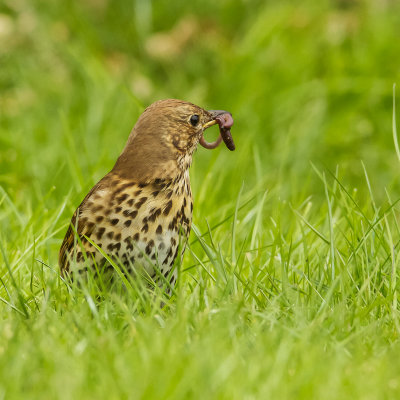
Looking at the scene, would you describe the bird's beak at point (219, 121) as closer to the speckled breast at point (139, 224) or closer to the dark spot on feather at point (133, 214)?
the speckled breast at point (139, 224)

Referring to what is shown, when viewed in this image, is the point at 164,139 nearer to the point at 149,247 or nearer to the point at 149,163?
the point at 149,163

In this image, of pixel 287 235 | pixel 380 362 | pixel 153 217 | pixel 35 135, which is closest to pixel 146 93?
pixel 35 135

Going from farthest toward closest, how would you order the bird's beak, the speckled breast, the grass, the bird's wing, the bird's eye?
the bird's beak → the bird's eye → the bird's wing → the speckled breast → the grass

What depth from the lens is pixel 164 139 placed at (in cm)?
356

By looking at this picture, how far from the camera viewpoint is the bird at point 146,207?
3.31 meters

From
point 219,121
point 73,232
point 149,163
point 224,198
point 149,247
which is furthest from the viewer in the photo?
point 224,198

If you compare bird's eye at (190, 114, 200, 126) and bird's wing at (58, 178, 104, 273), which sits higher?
bird's eye at (190, 114, 200, 126)

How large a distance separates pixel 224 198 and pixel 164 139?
1.61 m

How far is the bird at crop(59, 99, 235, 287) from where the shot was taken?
10.9 feet

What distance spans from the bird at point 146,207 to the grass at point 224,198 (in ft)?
0.44

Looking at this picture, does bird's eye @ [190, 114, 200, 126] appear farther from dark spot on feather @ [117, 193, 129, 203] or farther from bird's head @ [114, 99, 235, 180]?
dark spot on feather @ [117, 193, 129, 203]

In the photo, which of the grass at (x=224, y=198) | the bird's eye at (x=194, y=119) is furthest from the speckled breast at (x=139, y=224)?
the bird's eye at (x=194, y=119)

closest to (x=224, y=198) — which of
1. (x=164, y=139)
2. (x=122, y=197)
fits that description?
(x=164, y=139)

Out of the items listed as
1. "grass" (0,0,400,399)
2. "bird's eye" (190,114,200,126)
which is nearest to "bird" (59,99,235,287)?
"bird's eye" (190,114,200,126)
